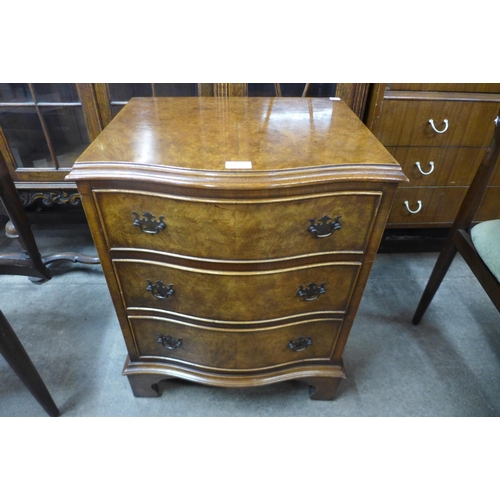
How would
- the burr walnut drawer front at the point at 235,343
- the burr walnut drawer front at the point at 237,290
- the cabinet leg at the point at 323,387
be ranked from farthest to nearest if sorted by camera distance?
1. the cabinet leg at the point at 323,387
2. the burr walnut drawer front at the point at 235,343
3. the burr walnut drawer front at the point at 237,290

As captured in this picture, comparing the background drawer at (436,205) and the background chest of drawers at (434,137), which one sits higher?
the background chest of drawers at (434,137)

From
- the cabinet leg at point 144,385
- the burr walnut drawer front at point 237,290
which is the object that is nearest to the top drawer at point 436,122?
the burr walnut drawer front at point 237,290

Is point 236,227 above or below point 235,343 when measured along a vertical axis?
above

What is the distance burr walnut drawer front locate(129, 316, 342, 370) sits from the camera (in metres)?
0.98

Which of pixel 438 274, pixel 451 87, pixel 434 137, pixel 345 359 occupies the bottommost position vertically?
pixel 345 359

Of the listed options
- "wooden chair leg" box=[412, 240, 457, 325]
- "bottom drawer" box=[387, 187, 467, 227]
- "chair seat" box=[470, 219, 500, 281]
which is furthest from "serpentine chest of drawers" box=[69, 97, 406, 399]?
"bottom drawer" box=[387, 187, 467, 227]

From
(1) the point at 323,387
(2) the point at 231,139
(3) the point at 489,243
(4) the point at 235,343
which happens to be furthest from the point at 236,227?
(3) the point at 489,243

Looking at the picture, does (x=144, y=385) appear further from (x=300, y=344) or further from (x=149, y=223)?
(x=149, y=223)

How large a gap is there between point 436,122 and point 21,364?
5.30ft

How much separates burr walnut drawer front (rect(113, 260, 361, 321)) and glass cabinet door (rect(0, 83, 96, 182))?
732 mm

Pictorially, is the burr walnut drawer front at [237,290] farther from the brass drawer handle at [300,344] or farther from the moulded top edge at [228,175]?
the moulded top edge at [228,175]

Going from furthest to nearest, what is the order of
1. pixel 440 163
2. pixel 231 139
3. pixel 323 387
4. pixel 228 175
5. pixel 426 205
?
pixel 426 205, pixel 440 163, pixel 323 387, pixel 231 139, pixel 228 175

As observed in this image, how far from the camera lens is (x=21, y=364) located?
38.4 inches

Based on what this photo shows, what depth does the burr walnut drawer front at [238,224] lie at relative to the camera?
0.73 metres
